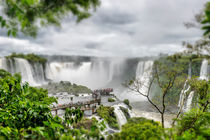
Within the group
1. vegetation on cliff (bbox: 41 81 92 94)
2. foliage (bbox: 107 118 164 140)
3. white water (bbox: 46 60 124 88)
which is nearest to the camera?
foliage (bbox: 107 118 164 140)

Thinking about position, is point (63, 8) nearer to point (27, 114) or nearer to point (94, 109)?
point (27, 114)

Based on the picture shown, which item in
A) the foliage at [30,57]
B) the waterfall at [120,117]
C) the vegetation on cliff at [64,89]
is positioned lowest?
the vegetation on cliff at [64,89]

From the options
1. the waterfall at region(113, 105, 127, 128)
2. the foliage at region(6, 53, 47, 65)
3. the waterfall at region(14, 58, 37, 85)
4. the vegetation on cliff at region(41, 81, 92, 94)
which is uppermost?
the foliage at region(6, 53, 47, 65)

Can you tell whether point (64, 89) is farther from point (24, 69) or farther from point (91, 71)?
point (91, 71)

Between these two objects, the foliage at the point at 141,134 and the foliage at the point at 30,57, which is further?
the foliage at the point at 30,57

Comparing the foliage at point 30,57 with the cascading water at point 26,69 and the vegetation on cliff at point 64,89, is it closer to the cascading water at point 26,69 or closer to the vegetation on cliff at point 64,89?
the cascading water at point 26,69

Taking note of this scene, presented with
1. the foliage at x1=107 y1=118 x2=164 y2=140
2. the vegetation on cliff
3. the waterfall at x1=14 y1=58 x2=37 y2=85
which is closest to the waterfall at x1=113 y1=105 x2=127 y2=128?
the foliage at x1=107 y1=118 x2=164 y2=140

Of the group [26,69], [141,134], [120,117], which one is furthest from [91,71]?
[141,134]

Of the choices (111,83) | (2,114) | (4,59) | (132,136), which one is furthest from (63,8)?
(111,83)

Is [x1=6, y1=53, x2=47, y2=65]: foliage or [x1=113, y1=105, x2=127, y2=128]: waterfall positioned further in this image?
[x1=6, y1=53, x2=47, y2=65]: foliage

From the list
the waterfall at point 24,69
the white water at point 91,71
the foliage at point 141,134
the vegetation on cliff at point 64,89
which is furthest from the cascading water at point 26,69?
the foliage at point 141,134

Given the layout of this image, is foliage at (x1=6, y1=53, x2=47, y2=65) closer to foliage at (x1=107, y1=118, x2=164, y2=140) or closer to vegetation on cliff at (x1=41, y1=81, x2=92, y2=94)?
vegetation on cliff at (x1=41, y1=81, x2=92, y2=94)

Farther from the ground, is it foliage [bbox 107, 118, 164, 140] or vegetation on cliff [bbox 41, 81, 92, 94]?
foliage [bbox 107, 118, 164, 140]
